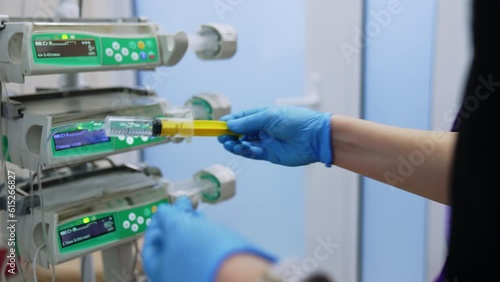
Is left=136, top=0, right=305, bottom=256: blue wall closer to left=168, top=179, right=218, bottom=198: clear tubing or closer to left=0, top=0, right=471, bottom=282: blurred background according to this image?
left=0, top=0, right=471, bottom=282: blurred background

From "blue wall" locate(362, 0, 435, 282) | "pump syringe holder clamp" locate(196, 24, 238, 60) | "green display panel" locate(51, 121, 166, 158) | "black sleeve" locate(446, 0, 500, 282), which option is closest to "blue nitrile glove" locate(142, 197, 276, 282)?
"black sleeve" locate(446, 0, 500, 282)

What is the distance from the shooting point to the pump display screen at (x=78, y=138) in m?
1.02

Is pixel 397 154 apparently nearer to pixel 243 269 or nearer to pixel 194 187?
pixel 194 187

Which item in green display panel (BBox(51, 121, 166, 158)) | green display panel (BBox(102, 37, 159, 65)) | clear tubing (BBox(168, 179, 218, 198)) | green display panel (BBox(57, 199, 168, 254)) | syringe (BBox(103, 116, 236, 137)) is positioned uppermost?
green display panel (BBox(102, 37, 159, 65))

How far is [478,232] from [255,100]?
4.96 ft

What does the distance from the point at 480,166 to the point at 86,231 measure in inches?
33.3

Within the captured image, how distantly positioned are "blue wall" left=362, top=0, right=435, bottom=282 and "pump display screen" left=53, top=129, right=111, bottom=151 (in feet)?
3.10

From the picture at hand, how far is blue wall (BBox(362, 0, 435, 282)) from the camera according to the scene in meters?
1.57

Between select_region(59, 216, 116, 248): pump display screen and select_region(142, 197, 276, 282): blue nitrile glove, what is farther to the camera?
select_region(59, 216, 116, 248): pump display screen

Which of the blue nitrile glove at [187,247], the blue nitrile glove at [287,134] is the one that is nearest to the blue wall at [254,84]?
the blue nitrile glove at [287,134]

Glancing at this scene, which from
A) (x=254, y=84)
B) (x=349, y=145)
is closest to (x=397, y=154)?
(x=349, y=145)

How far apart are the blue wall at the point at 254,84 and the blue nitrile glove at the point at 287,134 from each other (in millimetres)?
654

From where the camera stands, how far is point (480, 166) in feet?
1.40

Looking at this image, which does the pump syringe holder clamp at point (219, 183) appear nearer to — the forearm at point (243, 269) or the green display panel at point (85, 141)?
the green display panel at point (85, 141)
